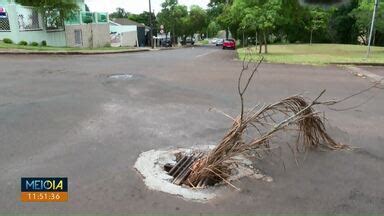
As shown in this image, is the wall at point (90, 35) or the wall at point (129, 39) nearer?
the wall at point (90, 35)

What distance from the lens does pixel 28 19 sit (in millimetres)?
25141

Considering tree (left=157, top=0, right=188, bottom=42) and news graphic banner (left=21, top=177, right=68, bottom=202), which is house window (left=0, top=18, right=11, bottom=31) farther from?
tree (left=157, top=0, right=188, bottom=42)

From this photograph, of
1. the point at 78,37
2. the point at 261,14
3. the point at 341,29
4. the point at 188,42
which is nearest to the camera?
the point at 261,14

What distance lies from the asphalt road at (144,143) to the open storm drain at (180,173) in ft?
0.41

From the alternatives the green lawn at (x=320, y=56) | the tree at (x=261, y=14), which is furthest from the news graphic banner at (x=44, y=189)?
the tree at (x=261, y=14)

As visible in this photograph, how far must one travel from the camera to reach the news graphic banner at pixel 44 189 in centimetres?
362

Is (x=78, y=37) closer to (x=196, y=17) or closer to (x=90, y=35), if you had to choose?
(x=90, y=35)

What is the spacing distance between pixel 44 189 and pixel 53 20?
26.1m

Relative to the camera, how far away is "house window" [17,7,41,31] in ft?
79.5

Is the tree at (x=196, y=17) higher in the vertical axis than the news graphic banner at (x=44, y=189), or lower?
Result: higher

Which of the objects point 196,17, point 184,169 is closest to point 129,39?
point 196,17

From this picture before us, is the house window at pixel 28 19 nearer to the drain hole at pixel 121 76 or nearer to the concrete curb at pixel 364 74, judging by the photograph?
the drain hole at pixel 121 76

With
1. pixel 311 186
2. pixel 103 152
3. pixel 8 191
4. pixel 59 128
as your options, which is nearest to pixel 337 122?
pixel 311 186

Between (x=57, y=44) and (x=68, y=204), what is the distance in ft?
89.7
